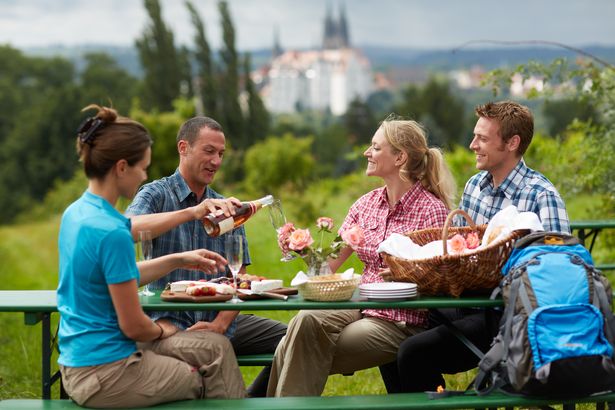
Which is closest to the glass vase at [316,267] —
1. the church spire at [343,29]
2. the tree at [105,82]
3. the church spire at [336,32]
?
the tree at [105,82]

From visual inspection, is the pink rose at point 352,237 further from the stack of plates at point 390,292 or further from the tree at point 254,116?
the tree at point 254,116

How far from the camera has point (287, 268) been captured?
945cm

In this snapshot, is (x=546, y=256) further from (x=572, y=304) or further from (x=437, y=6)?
(x=437, y=6)

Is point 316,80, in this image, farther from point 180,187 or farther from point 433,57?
point 180,187

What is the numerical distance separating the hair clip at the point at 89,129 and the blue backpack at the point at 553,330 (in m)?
1.56

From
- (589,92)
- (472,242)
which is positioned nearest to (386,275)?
(472,242)

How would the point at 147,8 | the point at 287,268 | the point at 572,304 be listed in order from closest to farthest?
→ the point at 572,304 < the point at 287,268 < the point at 147,8

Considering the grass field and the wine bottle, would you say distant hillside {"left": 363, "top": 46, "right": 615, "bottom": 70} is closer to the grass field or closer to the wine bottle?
the grass field

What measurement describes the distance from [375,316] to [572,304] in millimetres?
995

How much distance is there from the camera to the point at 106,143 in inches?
117

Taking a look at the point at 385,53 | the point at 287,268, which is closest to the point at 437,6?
the point at 385,53

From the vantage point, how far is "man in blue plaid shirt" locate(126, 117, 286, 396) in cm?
388

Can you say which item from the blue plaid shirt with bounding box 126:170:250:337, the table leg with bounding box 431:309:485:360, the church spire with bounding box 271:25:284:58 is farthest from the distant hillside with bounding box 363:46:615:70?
the table leg with bounding box 431:309:485:360

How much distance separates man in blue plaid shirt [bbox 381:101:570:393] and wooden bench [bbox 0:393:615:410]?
1.17ft
